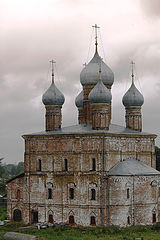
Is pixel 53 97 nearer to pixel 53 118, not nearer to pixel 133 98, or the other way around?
pixel 53 118

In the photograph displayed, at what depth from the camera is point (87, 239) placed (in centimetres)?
3975

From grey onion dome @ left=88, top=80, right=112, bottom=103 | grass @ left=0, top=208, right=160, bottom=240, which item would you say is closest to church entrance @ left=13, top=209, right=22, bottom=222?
grass @ left=0, top=208, right=160, bottom=240

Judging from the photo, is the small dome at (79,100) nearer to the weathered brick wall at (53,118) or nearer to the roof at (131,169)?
the weathered brick wall at (53,118)

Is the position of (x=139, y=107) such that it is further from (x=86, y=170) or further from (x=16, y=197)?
(x=16, y=197)

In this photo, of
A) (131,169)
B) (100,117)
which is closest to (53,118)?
(100,117)

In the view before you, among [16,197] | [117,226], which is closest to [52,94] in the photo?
[16,197]

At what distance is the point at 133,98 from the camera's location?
2000 inches

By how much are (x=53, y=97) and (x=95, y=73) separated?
4.44 meters

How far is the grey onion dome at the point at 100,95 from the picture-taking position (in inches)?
1833

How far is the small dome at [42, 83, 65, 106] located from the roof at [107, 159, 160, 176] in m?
7.66

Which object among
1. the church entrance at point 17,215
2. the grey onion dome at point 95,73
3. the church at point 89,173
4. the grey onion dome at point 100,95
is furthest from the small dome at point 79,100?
the church entrance at point 17,215

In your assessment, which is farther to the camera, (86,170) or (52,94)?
(52,94)

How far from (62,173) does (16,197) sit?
598cm

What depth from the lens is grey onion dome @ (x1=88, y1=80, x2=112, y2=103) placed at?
46.6 metres
